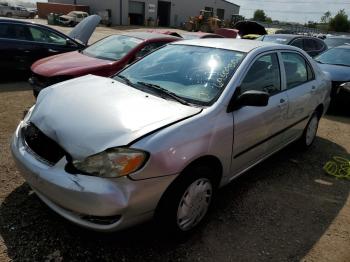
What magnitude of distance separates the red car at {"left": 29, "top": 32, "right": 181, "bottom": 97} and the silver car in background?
2.38 meters

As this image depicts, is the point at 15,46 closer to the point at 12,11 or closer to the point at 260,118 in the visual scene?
the point at 260,118

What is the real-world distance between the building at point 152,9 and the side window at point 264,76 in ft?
→ 135

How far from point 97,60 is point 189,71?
3.47 metres

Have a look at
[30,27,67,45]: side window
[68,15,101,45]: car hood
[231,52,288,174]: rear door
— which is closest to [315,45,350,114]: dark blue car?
[231,52,288,174]: rear door

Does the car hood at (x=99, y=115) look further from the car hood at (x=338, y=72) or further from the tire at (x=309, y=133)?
the car hood at (x=338, y=72)

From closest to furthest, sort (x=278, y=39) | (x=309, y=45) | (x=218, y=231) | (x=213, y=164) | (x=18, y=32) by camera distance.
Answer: (x=213, y=164) → (x=218, y=231) → (x=18, y=32) → (x=278, y=39) → (x=309, y=45)

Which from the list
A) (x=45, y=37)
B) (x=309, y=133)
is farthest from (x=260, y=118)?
(x=45, y=37)

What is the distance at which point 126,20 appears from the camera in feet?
141

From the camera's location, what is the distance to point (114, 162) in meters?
2.43

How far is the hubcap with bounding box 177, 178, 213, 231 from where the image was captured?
2.82 metres

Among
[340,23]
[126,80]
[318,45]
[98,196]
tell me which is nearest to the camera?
[98,196]

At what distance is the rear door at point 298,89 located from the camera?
13.7 feet

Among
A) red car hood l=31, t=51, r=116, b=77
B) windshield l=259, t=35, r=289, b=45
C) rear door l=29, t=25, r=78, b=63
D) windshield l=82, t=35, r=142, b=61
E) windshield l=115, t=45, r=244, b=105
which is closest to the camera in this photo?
windshield l=115, t=45, r=244, b=105

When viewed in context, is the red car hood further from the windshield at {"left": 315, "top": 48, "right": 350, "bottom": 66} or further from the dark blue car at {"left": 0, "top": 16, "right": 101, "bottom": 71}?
the windshield at {"left": 315, "top": 48, "right": 350, "bottom": 66}
